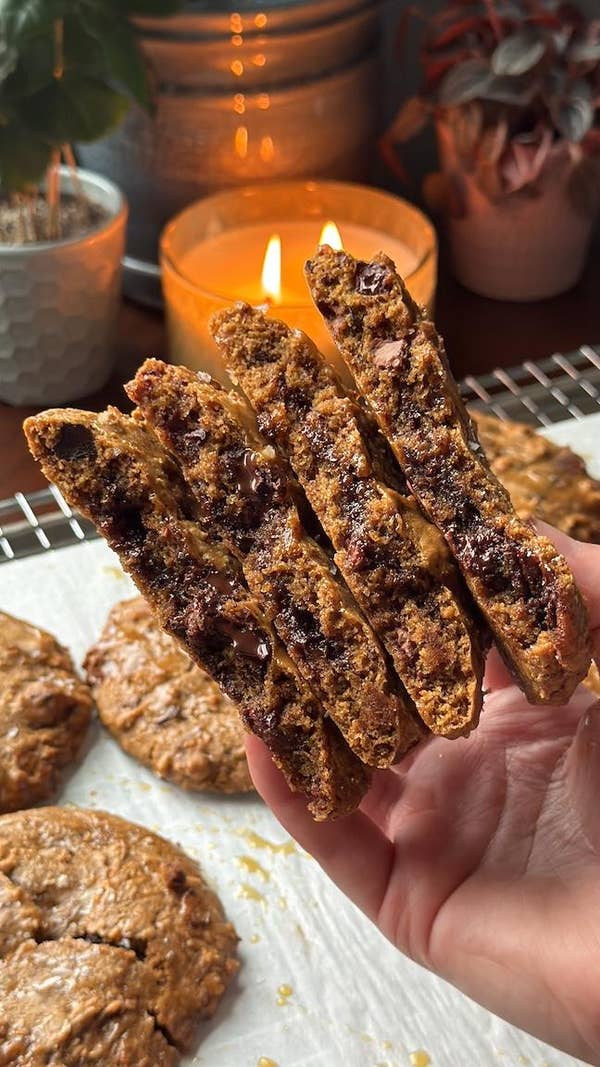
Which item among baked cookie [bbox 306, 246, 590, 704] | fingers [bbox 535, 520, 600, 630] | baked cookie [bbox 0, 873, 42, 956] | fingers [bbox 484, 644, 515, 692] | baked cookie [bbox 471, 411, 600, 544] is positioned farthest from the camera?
baked cookie [bbox 471, 411, 600, 544]

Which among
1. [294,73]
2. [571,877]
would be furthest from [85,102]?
[571,877]

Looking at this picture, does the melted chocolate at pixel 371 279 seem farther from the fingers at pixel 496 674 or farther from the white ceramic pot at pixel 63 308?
the white ceramic pot at pixel 63 308

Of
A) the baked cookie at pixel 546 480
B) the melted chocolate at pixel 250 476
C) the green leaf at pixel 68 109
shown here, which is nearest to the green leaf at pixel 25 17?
the green leaf at pixel 68 109

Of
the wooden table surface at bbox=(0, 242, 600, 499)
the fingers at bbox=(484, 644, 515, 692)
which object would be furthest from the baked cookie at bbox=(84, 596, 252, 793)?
the wooden table surface at bbox=(0, 242, 600, 499)

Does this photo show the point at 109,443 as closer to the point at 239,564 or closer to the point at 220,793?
the point at 239,564

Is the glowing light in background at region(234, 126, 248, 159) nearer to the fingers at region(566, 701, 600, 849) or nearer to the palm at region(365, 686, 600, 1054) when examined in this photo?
the palm at region(365, 686, 600, 1054)

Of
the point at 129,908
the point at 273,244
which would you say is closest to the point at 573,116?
the point at 273,244
